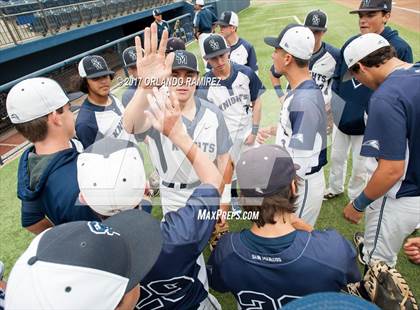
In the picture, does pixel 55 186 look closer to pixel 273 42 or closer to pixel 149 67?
pixel 149 67

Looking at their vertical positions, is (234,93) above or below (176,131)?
below

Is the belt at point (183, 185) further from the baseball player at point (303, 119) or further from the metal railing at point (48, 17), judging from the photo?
the metal railing at point (48, 17)

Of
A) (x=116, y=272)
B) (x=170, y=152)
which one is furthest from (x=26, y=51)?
(x=116, y=272)

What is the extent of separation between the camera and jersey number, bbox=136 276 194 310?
4.99ft

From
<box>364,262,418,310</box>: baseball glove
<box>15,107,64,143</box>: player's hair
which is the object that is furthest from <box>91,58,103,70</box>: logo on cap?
<box>364,262,418,310</box>: baseball glove

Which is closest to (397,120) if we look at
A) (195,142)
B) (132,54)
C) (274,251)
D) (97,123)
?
(274,251)

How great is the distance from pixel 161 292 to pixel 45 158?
1.20m

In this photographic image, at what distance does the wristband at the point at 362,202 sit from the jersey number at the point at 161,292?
1489mm

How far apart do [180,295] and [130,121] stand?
1.27 metres

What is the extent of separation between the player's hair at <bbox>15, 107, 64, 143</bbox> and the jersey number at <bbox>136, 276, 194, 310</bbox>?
1.33 meters

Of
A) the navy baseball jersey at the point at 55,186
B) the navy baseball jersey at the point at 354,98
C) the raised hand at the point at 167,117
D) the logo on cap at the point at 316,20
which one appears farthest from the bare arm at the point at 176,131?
the logo on cap at the point at 316,20

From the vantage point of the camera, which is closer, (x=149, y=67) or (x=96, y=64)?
(x=149, y=67)

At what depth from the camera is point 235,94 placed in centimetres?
394

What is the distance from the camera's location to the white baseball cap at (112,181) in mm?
1563
